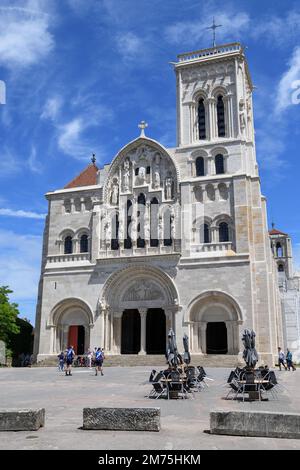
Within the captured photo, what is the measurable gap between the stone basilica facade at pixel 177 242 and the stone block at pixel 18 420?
26.0m

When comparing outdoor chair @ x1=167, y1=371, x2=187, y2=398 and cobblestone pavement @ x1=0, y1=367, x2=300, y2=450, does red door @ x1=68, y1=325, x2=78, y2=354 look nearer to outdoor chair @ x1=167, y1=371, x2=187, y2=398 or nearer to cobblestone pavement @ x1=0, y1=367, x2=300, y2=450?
cobblestone pavement @ x1=0, y1=367, x2=300, y2=450

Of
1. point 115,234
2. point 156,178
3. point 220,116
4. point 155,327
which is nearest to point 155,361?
point 155,327

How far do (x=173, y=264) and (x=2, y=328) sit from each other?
16.4 metres

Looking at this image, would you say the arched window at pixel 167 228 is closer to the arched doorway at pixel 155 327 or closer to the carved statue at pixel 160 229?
the carved statue at pixel 160 229

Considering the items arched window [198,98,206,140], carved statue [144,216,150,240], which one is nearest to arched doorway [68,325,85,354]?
carved statue [144,216,150,240]

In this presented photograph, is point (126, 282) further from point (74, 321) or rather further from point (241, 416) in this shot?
point (241, 416)

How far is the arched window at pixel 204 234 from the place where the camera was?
117ft

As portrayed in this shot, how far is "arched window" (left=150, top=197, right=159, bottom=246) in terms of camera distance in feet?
120

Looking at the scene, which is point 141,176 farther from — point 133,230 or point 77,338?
point 77,338

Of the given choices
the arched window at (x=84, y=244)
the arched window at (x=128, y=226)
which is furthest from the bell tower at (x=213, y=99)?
the arched window at (x=84, y=244)

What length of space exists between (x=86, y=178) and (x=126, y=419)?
124 ft

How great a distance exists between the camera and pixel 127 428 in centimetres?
792

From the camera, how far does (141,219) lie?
37.8m
